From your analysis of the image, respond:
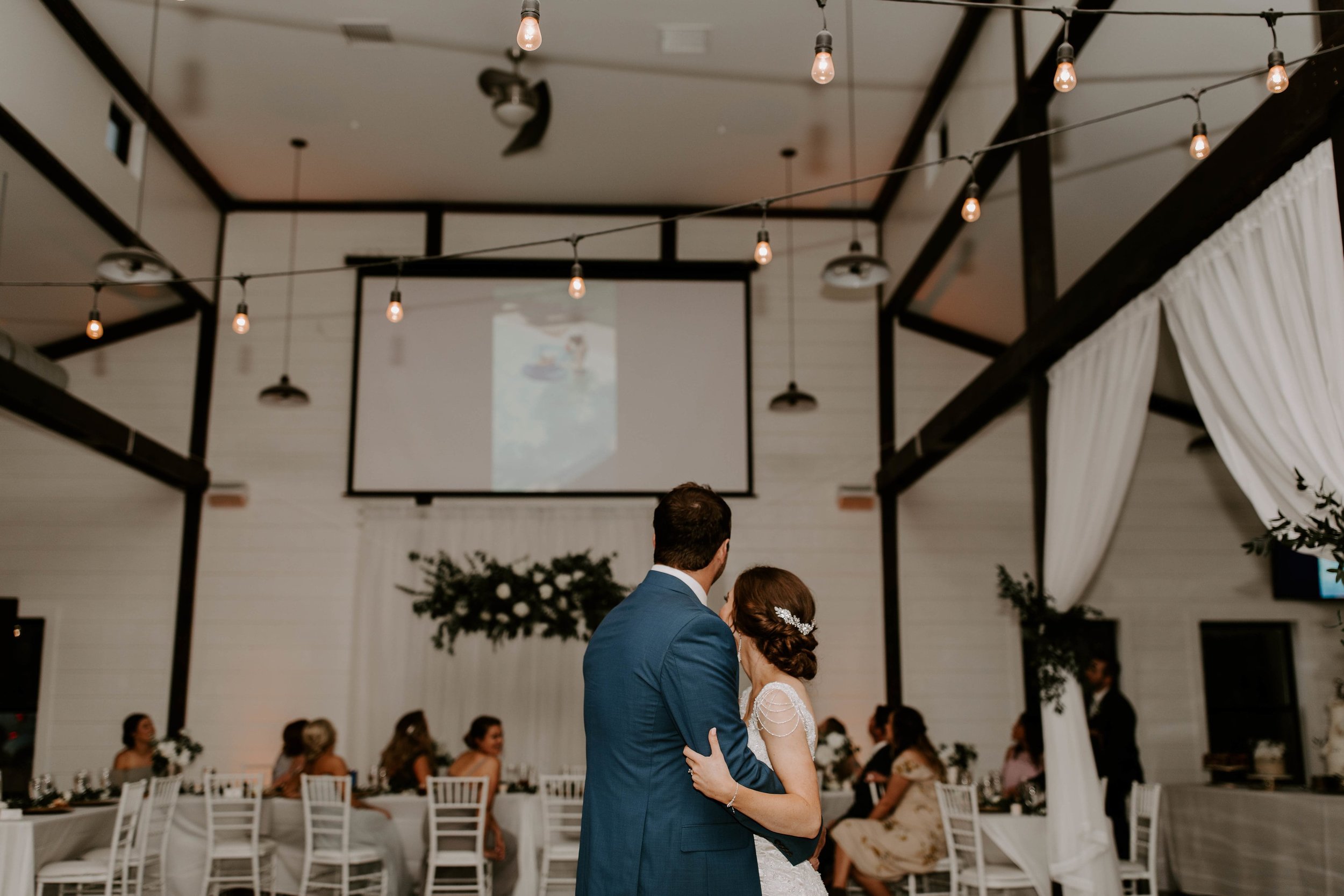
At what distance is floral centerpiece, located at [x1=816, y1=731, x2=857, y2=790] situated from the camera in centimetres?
799

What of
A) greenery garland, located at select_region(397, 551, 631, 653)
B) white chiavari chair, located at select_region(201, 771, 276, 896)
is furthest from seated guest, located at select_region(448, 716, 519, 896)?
white chiavari chair, located at select_region(201, 771, 276, 896)

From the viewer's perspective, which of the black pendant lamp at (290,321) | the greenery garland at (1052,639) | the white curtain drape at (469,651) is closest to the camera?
the greenery garland at (1052,639)

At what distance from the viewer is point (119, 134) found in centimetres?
891

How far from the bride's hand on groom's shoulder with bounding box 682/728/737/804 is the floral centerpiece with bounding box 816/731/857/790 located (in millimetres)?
6131

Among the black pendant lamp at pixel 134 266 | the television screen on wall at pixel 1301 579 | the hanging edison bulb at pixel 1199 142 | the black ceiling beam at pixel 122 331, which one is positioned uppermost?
the black ceiling beam at pixel 122 331

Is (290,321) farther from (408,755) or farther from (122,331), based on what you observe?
(408,755)

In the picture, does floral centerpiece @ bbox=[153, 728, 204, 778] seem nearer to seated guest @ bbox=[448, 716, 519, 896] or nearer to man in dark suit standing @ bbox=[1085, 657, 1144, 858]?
seated guest @ bbox=[448, 716, 519, 896]

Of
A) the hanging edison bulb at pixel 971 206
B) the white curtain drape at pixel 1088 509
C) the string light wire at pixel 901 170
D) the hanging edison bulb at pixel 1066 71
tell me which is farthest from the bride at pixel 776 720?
the white curtain drape at pixel 1088 509

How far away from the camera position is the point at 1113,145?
7449 millimetres

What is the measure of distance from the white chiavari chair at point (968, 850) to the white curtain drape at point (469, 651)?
3.90m

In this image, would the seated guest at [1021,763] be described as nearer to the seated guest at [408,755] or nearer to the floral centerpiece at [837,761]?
the floral centerpiece at [837,761]

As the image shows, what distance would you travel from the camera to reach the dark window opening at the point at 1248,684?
1027 cm

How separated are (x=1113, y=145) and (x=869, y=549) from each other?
4391 millimetres

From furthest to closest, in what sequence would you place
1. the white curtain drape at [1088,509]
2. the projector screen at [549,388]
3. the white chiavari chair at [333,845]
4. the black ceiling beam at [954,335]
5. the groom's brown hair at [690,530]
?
the black ceiling beam at [954,335], the projector screen at [549,388], the white chiavari chair at [333,845], the white curtain drape at [1088,509], the groom's brown hair at [690,530]
